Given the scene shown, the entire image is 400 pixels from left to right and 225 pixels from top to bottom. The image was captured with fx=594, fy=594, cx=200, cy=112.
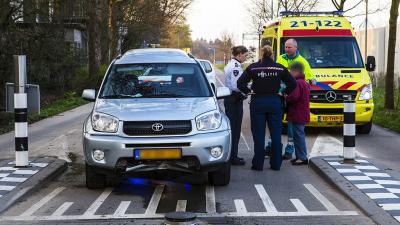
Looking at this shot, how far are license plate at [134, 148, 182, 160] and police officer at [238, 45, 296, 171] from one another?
2.08 metres

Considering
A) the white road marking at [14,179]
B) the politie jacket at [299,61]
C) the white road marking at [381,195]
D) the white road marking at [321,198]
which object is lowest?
the white road marking at [321,198]

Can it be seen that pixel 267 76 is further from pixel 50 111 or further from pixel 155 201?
pixel 50 111

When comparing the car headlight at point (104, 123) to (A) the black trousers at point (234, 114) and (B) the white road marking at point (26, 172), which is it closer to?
(B) the white road marking at point (26, 172)

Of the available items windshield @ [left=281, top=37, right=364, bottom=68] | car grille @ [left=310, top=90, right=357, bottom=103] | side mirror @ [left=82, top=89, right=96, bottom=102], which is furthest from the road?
windshield @ [left=281, top=37, right=364, bottom=68]

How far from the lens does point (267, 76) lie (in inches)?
339

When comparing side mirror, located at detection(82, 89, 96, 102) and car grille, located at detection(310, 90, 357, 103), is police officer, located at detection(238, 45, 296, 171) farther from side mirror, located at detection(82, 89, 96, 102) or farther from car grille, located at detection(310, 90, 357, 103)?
car grille, located at detection(310, 90, 357, 103)

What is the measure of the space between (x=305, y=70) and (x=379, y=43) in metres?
24.4

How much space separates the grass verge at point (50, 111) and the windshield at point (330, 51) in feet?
24.2

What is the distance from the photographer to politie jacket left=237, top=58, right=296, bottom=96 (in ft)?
28.2

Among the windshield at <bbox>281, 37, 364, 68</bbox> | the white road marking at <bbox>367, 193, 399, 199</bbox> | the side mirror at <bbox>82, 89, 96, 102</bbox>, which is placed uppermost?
the windshield at <bbox>281, 37, 364, 68</bbox>

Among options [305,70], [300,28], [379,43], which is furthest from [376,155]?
[379,43]

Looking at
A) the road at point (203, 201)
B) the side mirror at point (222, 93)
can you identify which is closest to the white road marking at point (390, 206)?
the road at point (203, 201)

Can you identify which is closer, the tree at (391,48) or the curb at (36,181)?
the curb at (36,181)

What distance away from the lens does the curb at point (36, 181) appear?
7.04 metres
